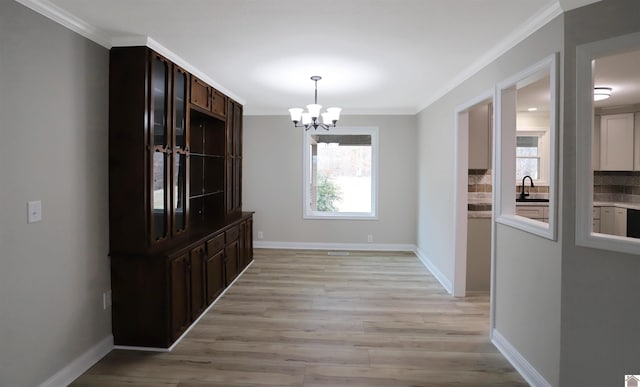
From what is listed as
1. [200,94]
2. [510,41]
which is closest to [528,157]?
[510,41]

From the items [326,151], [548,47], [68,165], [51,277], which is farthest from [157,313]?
[326,151]

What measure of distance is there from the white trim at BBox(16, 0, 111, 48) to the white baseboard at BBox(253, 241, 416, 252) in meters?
4.36

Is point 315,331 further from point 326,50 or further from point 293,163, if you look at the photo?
point 293,163

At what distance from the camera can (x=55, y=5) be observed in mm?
2277

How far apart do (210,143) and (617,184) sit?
21.7 ft

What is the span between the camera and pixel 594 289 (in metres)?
2.10

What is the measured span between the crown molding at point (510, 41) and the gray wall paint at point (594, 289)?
5.4 inches

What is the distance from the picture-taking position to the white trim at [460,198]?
407 centimetres

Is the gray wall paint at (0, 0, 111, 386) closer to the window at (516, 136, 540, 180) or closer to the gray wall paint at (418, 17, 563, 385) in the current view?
the gray wall paint at (418, 17, 563, 385)

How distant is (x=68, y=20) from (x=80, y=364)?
7.84 ft

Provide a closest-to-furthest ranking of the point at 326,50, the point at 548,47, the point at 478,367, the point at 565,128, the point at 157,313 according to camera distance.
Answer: the point at 565,128 < the point at 548,47 < the point at 478,367 < the point at 157,313 < the point at 326,50

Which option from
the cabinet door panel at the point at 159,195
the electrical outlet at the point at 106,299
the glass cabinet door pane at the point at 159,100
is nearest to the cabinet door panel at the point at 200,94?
the glass cabinet door pane at the point at 159,100

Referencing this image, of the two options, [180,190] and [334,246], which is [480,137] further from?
[180,190]

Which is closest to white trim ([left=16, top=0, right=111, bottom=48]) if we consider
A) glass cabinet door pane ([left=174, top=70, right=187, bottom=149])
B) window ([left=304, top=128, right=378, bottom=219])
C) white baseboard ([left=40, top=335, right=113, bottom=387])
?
glass cabinet door pane ([left=174, top=70, right=187, bottom=149])
